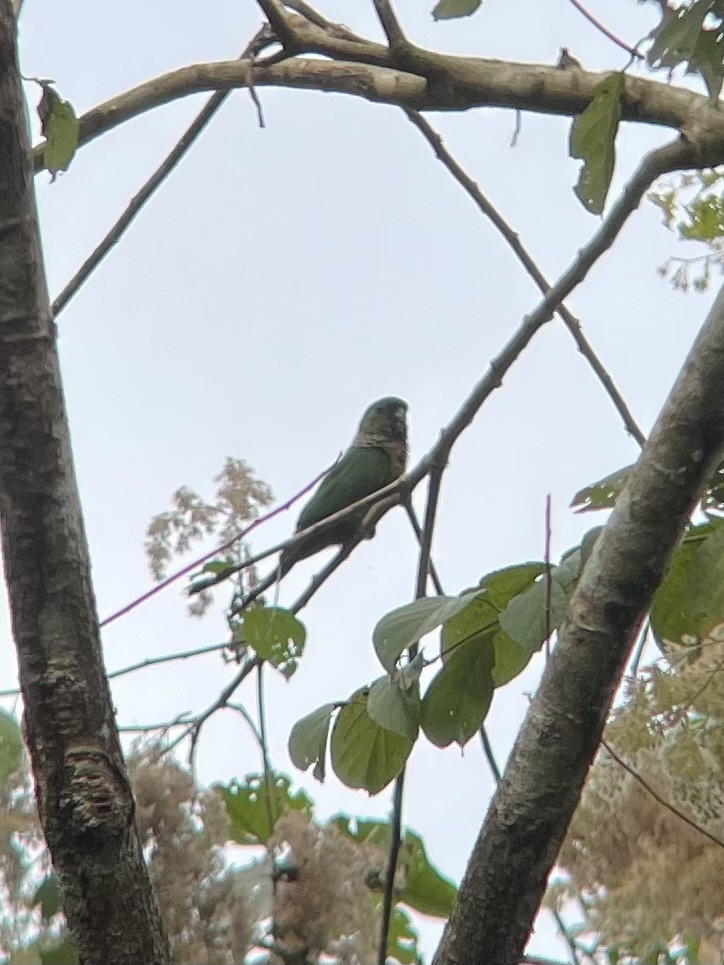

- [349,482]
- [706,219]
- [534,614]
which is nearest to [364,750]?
[534,614]

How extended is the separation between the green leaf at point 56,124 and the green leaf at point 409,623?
59 cm

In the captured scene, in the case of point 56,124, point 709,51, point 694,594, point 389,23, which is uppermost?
point 389,23

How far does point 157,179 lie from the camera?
1658mm

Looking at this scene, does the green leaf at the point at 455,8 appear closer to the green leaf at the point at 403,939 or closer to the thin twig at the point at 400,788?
the thin twig at the point at 400,788

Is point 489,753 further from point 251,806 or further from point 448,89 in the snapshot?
point 448,89

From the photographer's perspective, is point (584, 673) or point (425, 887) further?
point (425, 887)

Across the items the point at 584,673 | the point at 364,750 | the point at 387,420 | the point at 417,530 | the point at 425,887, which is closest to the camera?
the point at 584,673

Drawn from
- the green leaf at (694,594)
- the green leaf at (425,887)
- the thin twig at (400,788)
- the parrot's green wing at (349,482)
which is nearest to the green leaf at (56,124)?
the thin twig at (400,788)

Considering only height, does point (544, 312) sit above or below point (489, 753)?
above

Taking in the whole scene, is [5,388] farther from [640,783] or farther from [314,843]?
[640,783]

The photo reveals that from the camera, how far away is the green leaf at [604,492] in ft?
3.57

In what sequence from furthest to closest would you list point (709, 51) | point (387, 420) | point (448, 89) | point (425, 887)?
point (387, 420) → point (448, 89) → point (425, 887) → point (709, 51)

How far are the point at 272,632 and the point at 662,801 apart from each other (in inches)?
21.5

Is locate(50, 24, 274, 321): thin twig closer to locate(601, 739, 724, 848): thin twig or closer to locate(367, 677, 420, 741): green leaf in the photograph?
locate(367, 677, 420, 741): green leaf
